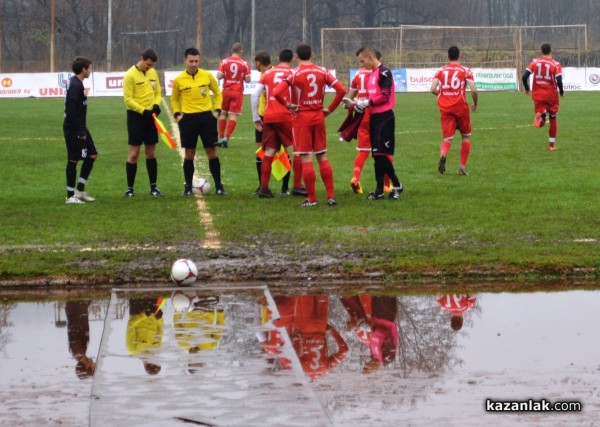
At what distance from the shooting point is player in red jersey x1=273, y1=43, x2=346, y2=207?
12.4 metres

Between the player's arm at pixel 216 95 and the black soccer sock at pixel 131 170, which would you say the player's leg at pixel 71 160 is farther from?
the player's arm at pixel 216 95

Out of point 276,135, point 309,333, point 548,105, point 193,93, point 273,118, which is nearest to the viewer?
point 309,333

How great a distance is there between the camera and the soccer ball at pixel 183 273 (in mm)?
8836

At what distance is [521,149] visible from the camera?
19.9 meters

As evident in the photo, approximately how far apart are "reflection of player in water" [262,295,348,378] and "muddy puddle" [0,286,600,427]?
14mm

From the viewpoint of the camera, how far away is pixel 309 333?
7270 mm

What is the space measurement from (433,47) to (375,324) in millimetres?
48081

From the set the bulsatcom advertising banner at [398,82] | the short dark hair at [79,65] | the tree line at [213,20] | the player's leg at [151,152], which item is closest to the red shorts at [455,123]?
the player's leg at [151,152]

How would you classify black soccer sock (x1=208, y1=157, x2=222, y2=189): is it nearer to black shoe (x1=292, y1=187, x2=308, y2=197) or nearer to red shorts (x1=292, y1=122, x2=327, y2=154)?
black shoe (x1=292, y1=187, x2=308, y2=197)

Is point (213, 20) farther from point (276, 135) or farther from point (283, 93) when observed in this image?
point (283, 93)

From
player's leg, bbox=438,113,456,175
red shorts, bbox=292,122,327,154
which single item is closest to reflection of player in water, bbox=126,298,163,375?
red shorts, bbox=292,122,327,154

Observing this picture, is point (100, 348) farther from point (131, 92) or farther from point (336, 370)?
point (131, 92)

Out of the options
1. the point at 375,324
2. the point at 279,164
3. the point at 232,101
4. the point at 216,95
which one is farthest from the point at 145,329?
the point at 232,101

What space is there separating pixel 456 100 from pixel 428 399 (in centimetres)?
1073
